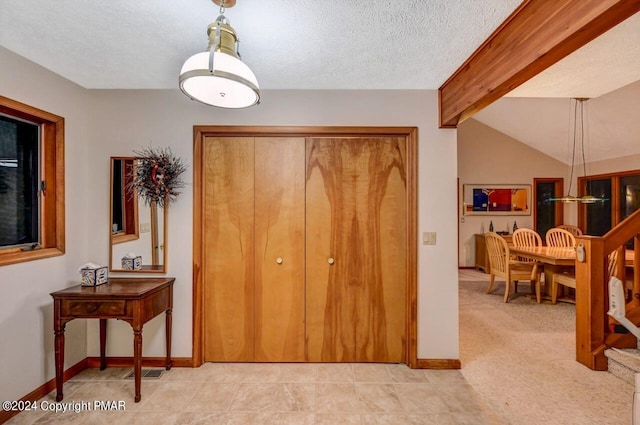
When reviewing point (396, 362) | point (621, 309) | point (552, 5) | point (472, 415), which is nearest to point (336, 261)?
point (396, 362)

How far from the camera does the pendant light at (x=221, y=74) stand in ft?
4.16

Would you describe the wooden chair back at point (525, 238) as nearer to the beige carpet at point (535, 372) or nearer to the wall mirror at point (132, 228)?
the beige carpet at point (535, 372)

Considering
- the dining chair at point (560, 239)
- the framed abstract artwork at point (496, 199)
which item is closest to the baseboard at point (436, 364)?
the dining chair at point (560, 239)

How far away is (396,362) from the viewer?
260 centimetres

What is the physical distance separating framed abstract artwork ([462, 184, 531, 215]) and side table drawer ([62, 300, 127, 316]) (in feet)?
21.6

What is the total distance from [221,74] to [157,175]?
60.3 inches

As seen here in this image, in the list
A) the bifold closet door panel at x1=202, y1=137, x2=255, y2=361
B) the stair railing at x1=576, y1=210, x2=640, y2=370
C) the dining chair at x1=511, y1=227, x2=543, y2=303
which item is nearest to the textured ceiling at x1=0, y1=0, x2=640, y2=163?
the bifold closet door panel at x1=202, y1=137, x2=255, y2=361

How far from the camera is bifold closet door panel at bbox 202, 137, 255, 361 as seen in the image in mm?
2605

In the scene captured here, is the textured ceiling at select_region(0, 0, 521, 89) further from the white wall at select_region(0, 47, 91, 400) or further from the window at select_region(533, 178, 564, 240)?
the window at select_region(533, 178, 564, 240)

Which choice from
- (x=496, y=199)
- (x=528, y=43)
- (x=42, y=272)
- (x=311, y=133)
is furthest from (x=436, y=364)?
(x=496, y=199)

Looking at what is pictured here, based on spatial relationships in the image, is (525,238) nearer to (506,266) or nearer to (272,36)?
(506,266)

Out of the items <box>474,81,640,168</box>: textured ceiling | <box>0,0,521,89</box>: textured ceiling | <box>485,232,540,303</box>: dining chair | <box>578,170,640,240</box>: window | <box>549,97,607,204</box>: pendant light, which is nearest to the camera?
<box>0,0,521,89</box>: textured ceiling

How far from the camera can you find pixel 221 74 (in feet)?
4.13

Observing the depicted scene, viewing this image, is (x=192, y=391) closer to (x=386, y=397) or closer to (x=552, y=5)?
(x=386, y=397)
